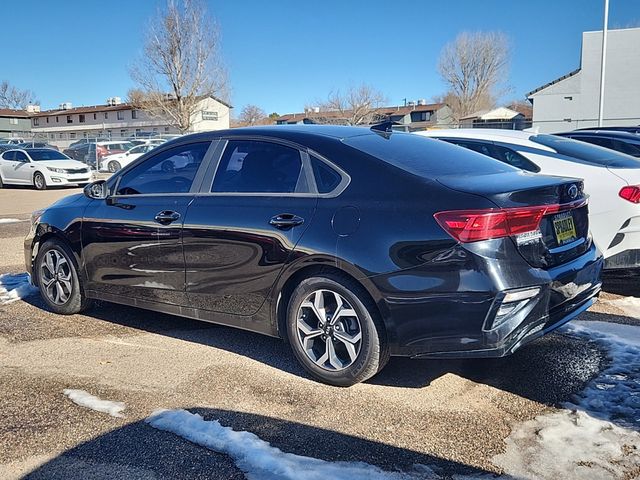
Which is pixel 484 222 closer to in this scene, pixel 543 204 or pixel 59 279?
pixel 543 204

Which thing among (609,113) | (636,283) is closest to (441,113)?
(609,113)

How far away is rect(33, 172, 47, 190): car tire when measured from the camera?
1987cm

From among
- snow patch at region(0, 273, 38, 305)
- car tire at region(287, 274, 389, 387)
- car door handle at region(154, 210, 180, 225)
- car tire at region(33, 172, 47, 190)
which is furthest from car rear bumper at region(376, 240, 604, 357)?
car tire at region(33, 172, 47, 190)

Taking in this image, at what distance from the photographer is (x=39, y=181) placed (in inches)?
787

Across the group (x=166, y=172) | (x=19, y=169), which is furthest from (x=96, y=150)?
(x=166, y=172)

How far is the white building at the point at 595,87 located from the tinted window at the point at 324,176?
38443mm

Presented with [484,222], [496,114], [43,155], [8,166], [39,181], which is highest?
[496,114]

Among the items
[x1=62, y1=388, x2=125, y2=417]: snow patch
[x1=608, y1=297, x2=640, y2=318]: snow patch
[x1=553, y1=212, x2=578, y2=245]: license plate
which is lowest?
[x1=608, y1=297, x2=640, y2=318]: snow patch

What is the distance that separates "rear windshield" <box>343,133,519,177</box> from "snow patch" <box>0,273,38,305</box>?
13.2 ft

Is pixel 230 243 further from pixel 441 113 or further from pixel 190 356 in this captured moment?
pixel 441 113

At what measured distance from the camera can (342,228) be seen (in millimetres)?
3559

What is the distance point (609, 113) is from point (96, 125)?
57879 mm

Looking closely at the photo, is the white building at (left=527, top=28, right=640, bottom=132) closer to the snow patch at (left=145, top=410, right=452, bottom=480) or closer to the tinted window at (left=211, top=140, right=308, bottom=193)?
the tinted window at (left=211, top=140, right=308, bottom=193)

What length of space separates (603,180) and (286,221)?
3.15 metres
